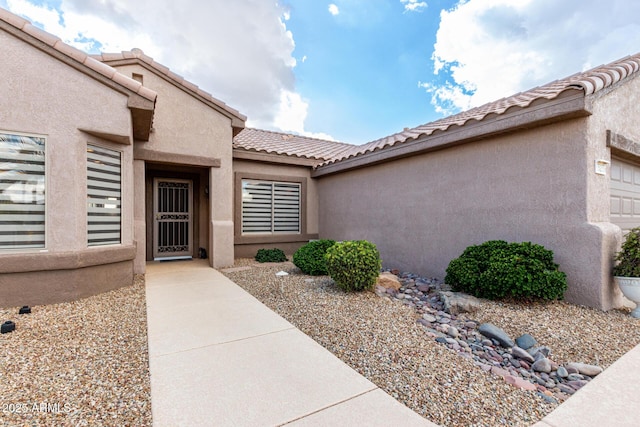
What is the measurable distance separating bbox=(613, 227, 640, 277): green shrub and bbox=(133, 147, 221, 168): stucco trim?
29.6ft

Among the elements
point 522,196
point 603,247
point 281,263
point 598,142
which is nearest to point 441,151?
point 522,196

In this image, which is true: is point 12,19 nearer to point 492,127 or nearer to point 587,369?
point 492,127

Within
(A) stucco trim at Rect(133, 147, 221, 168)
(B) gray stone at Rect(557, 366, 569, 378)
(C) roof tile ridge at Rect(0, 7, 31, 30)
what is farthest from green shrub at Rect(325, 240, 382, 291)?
(C) roof tile ridge at Rect(0, 7, 31, 30)

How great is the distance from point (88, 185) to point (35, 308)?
85.9 inches

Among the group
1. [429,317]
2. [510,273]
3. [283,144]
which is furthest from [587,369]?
Result: [283,144]

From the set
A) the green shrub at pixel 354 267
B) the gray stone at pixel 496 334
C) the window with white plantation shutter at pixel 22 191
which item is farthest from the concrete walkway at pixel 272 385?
the window with white plantation shutter at pixel 22 191

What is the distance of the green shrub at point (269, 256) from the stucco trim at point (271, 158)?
3179mm

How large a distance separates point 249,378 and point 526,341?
3.55 m

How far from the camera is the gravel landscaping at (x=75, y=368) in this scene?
220 centimetres

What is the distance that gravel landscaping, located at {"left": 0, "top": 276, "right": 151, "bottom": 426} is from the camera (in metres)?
2.20

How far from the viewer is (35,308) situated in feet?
15.0

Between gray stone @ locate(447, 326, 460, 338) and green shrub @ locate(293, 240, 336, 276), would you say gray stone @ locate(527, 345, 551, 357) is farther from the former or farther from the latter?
green shrub @ locate(293, 240, 336, 276)

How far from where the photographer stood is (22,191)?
4660 millimetres

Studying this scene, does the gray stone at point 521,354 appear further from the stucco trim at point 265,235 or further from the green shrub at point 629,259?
the stucco trim at point 265,235
